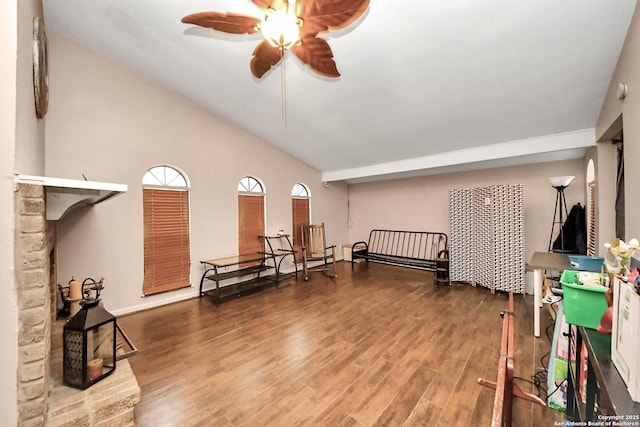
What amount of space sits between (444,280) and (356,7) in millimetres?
4598

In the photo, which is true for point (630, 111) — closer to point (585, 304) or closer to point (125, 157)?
point (585, 304)

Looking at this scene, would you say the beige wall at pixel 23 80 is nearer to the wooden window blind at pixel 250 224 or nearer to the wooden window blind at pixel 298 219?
the wooden window blind at pixel 250 224

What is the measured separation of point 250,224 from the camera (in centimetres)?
485

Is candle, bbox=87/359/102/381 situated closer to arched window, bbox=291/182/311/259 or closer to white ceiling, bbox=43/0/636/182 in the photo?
white ceiling, bbox=43/0/636/182

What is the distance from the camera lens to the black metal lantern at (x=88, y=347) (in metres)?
1.49

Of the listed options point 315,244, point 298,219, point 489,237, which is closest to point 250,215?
point 298,219

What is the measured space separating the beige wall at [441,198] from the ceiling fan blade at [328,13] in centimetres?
477

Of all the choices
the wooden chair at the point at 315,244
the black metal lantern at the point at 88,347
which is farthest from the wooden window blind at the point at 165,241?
the wooden chair at the point at 315,244

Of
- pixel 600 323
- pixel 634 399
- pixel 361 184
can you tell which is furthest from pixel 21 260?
pixel 361 184

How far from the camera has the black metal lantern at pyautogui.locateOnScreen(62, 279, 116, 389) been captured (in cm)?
149

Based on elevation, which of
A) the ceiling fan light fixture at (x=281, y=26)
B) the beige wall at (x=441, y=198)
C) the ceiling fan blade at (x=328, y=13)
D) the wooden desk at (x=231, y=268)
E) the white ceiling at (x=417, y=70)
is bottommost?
the wooden desk at (x=231, y=268)

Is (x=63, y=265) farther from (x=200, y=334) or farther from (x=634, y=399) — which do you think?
(x=634, y=399)

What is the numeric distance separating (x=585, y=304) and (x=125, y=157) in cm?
460

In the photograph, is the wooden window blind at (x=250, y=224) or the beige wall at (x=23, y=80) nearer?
the beige wall at (x=23, y=80)
